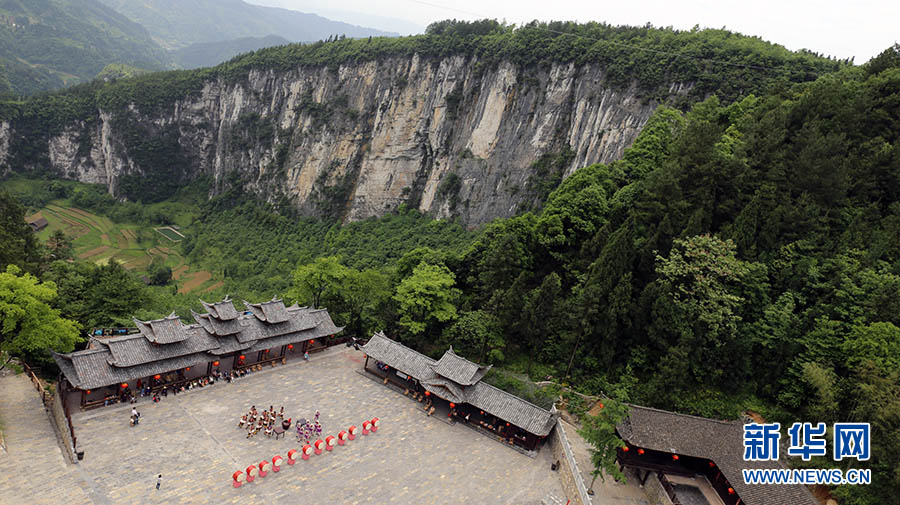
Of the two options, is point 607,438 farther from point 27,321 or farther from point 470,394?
point 27,321

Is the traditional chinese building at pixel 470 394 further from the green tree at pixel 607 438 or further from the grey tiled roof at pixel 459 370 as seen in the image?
the green tree at pixel 607 438

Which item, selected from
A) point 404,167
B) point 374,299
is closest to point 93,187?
point 404,167

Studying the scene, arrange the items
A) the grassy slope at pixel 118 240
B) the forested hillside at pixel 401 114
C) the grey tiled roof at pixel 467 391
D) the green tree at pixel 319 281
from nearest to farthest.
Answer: the grey tiled roof at pixel 467 391
the green tree at pixel 319 281
the forested hillside at pixel 401 114
the grassy slope at pixel 118 240

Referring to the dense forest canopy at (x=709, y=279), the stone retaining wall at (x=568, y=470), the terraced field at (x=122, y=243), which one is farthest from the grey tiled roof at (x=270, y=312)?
the terraced field at (x=122, y=243)

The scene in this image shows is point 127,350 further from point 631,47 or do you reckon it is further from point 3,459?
point 631,47

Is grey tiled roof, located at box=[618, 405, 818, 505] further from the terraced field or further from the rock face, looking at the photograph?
the terraced field

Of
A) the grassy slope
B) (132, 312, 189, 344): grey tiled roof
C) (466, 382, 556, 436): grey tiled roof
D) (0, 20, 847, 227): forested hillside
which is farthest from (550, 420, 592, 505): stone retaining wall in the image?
the grassy slope
